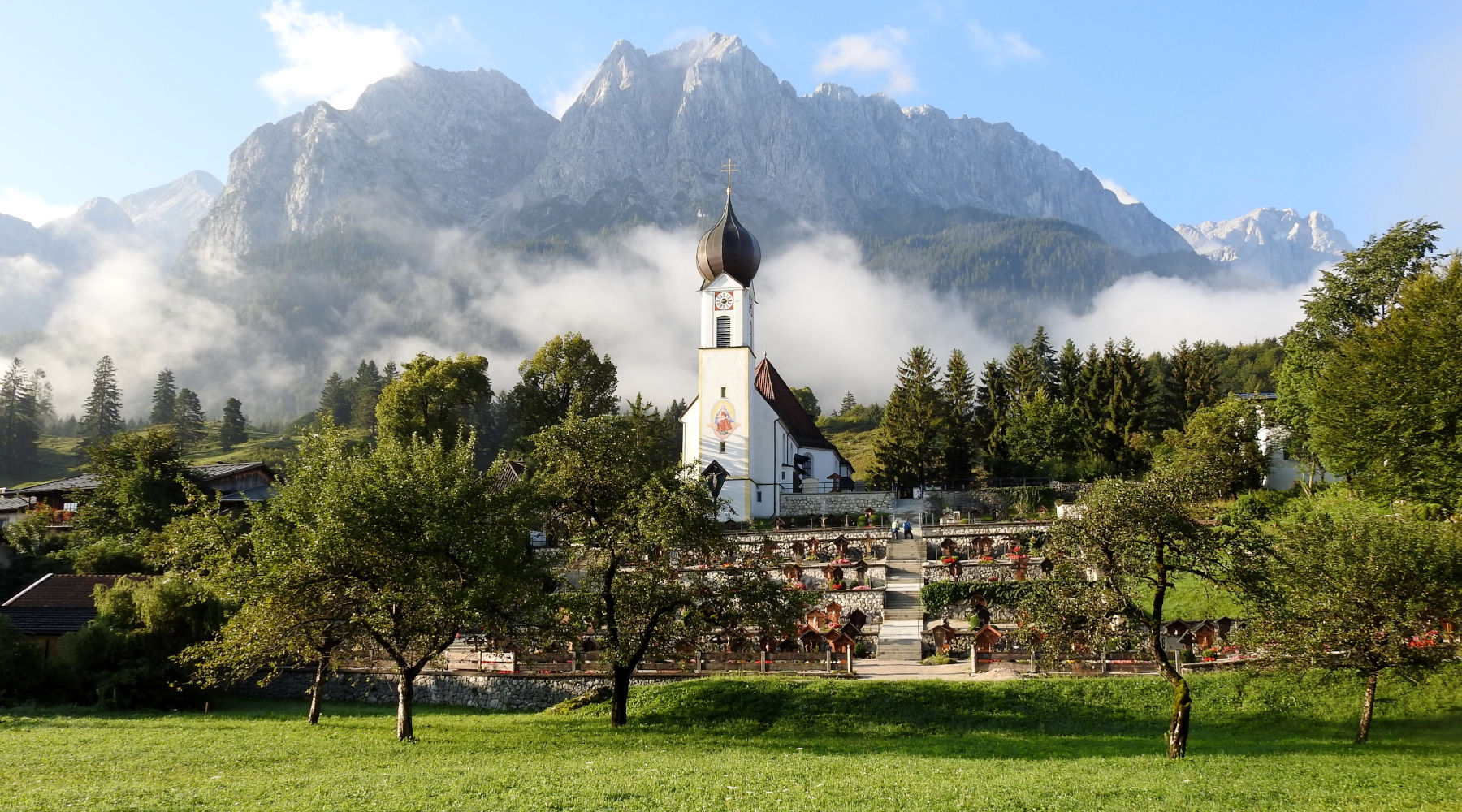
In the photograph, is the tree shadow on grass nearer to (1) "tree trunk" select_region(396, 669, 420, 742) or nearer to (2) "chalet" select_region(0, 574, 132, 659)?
(1) "tree trunk" select_region(396, 669, 420, 742)

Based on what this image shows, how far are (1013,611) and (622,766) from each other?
18.6 m

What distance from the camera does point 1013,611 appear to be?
30.2 meters

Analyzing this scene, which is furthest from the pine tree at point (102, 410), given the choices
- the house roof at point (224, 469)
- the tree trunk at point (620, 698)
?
the tree trunk at point (620, 698)

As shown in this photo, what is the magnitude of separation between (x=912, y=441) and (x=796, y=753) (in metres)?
37.9

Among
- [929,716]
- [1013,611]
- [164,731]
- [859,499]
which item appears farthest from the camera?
[859,499]

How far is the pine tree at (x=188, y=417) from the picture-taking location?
92.9m

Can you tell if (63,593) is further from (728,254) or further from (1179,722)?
(728,254)

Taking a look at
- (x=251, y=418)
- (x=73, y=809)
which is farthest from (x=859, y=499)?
(x=251, y=418)

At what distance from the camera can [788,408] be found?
5962 cm

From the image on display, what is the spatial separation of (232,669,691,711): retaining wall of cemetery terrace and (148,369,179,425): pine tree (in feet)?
288

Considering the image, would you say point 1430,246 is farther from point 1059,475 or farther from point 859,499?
point 859,499

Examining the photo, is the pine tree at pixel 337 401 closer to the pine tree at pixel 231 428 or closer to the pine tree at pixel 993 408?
the pine tree at pixel 231 428

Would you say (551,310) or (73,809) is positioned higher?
(551,310)

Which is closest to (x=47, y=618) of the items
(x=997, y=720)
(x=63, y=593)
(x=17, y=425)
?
(x=63, y=593)
